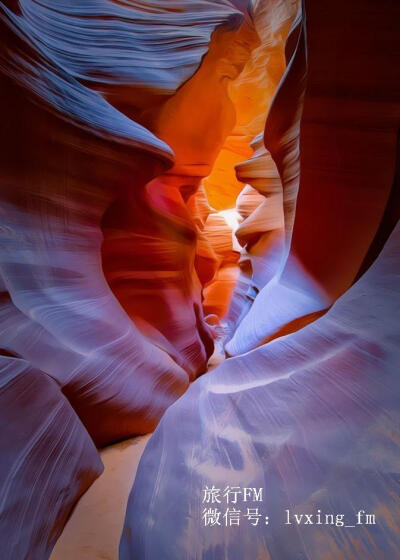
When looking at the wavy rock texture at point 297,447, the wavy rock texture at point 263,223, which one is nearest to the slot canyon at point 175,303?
the wavy rock texture at point 297,447

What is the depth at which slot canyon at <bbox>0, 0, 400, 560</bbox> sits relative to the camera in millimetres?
756

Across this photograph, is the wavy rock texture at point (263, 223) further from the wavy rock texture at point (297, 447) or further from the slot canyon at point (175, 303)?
the wavy rock texture at point (297, 447)

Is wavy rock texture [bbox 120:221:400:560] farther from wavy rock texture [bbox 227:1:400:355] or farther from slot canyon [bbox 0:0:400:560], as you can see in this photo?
wavy rock texture [bbox 227:1:400:355]

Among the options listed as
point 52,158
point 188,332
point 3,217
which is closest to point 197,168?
point 188,332

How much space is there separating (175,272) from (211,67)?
2106mm

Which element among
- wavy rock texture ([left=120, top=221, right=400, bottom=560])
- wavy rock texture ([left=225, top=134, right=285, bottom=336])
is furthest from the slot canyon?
wavy rock texture ([left=225, top=134, right=285, bottom=336])

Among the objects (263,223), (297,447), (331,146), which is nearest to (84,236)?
(331,146)

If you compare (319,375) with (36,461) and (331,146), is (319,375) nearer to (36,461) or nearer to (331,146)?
(36,461)

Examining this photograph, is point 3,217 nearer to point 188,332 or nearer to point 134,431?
point 134,431

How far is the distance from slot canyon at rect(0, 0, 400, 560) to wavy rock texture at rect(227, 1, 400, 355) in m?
0.01

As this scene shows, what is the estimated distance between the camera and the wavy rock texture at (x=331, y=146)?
141 centimetres

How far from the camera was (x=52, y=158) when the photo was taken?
1.77 metres

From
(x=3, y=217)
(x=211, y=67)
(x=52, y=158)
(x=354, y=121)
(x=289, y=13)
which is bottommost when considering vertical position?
(x=3, y=217)

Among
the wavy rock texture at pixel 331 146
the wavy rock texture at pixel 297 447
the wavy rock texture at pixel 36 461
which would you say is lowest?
the wavy rock texture at pixel 36 461
